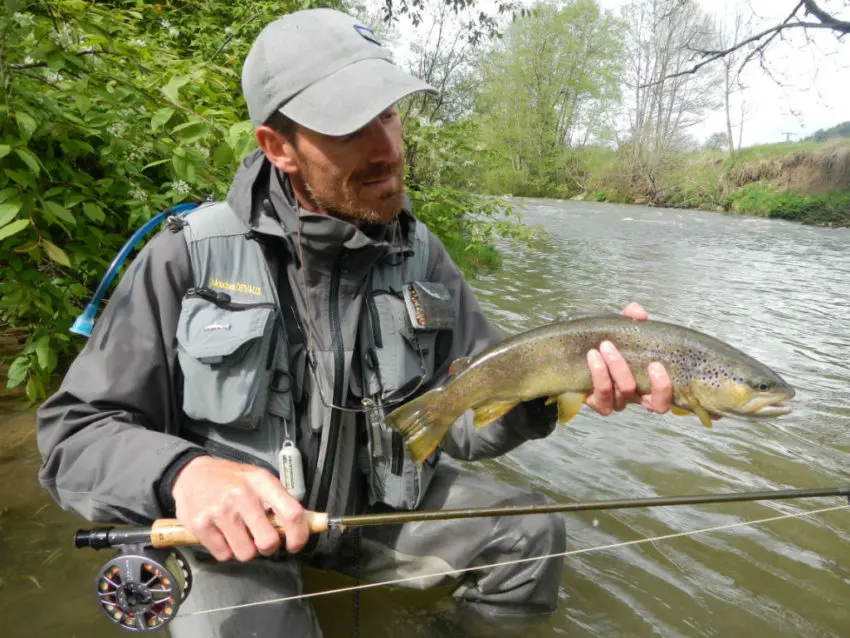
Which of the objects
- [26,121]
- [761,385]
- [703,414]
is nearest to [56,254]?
[26,121]

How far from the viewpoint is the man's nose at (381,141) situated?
2227 mm

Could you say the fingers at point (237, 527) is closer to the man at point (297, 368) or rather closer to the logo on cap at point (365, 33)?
the man at point (297, 368)

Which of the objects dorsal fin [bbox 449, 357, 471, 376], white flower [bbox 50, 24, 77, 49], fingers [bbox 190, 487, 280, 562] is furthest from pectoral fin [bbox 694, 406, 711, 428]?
white flower [bbox 50, 24, 77, 49]

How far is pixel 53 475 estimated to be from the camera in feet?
6.59

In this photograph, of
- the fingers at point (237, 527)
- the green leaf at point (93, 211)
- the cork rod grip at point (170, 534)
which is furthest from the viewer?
the green leaf at point (93, 211)

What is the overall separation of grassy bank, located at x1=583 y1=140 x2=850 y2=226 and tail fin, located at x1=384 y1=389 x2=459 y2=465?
29475mm

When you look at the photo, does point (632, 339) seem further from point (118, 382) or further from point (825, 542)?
point (825, 542)

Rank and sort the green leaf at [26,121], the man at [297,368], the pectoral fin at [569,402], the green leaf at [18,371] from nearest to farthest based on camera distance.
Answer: the man at [297,368] < the pectoral fin at [569,402] < the green leaf at [26,121] < the green leaf at [18,371]

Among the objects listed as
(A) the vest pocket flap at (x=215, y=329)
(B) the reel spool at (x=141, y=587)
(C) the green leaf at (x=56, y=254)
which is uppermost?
(C) the green leaf at (x=56, y=254)

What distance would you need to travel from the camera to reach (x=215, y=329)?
213cm

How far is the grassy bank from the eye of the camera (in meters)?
28.6

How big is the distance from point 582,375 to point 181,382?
1527 millimetres

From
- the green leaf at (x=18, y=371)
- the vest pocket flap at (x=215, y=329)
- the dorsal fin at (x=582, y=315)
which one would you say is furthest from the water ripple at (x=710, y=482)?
the green leaf at (x=18, y=371)

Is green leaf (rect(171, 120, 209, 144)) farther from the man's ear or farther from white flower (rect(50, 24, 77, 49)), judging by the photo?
the man's ear
